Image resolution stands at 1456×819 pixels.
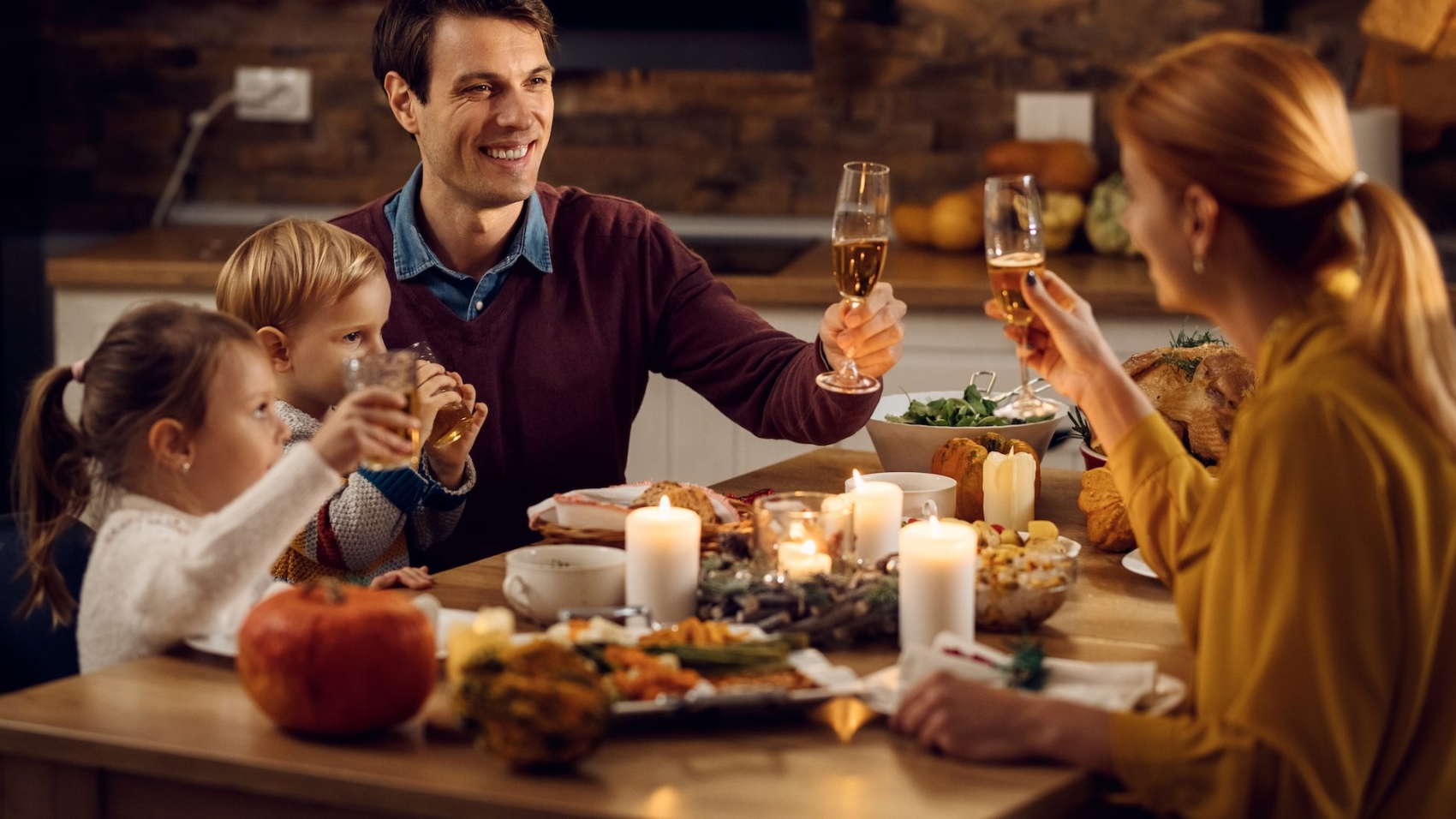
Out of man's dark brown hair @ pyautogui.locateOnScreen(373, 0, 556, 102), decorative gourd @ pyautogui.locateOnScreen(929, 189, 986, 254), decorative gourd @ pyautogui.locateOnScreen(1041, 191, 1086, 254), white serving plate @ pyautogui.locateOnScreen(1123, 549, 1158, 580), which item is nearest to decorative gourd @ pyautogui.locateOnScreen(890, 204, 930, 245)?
decorative gourd @ pyautogui.locateOnScreen(929, 189, 986, 254)

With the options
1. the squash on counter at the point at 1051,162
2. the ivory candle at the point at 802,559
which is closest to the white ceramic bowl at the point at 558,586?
the ivory candle at the point at 802,559

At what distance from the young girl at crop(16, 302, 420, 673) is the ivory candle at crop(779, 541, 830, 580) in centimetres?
39

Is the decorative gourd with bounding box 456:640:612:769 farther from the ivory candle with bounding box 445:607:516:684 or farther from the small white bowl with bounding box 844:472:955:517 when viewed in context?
the small white bowl with bounding box 844:472:955:517

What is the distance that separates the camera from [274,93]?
4.27 metres

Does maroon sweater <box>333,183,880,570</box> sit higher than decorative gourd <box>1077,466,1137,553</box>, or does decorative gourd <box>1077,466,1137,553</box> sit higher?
maroon sweater <box>333,183,880,570</box>

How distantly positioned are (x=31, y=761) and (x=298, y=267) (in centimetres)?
89

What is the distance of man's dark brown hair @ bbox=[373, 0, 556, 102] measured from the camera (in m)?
2.45

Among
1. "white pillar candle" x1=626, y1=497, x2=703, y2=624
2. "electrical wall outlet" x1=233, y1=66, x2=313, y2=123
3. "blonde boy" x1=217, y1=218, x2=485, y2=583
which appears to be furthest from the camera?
"electrical wall outlet" x1=233, y1=66, x2=313, y2=123

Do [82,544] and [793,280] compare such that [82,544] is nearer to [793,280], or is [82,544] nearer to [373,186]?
[793,280]

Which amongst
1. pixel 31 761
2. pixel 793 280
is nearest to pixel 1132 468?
pixel 31 761

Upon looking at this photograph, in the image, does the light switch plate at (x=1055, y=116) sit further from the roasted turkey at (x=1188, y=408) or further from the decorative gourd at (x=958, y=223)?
the roasted turkey at (x=1188, y=408)

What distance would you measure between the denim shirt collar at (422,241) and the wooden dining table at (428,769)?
3.63ft

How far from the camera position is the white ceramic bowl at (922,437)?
2.14 metres

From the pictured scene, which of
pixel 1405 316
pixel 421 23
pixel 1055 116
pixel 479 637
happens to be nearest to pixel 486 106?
pixel 421 23
